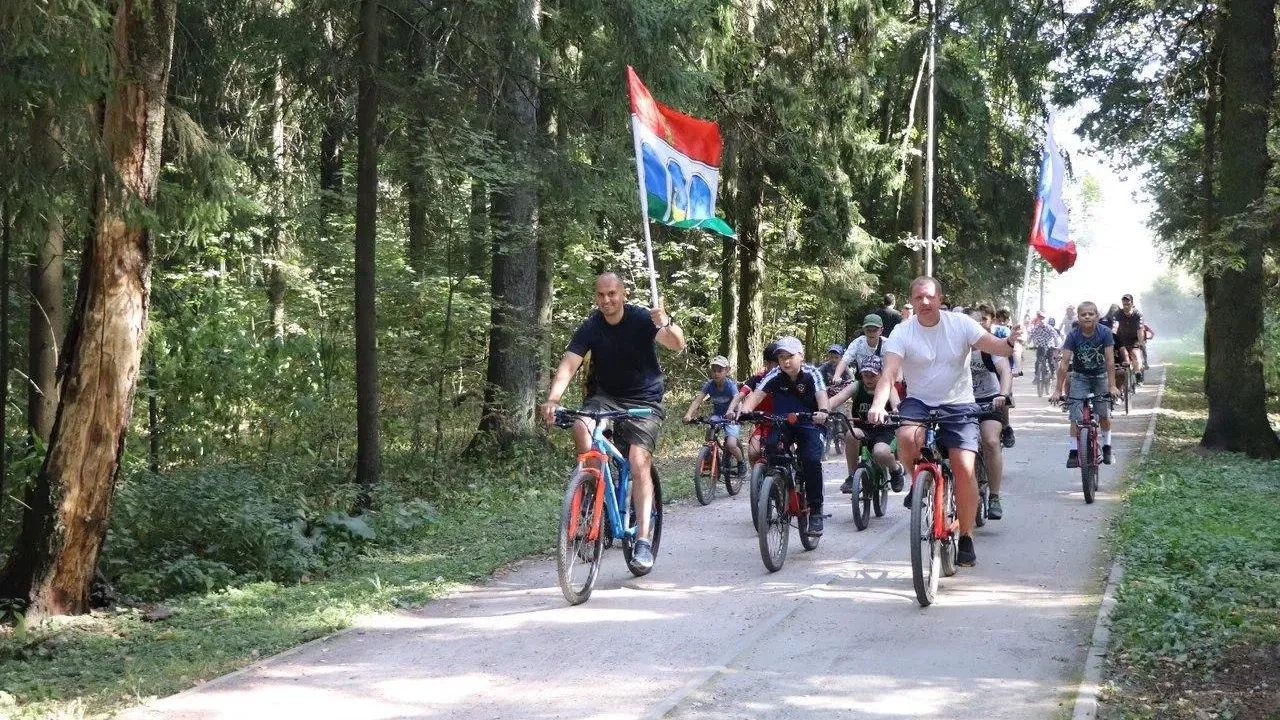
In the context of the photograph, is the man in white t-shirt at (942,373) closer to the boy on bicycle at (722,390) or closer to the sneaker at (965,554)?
the sneaker at (965,554)

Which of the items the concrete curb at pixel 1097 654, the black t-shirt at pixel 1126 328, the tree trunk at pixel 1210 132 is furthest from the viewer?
the black t-shirt at pixel 1126 328

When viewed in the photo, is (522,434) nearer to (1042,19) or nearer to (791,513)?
(791,513)

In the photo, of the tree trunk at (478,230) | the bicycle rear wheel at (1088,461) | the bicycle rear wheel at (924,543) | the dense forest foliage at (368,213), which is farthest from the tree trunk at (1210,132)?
the bicycle rear wheel at (924,543)

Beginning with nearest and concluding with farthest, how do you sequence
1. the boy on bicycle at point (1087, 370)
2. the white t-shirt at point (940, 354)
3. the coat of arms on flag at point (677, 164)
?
the white t-shirt at point (940, 354), the coat of arms on flag at point (677, 164), the boy on bicycle at point (1087, 370)

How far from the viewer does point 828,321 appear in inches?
1280

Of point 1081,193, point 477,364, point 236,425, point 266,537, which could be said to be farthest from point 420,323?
point 1081,193

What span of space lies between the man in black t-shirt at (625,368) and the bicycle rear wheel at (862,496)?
124 inches

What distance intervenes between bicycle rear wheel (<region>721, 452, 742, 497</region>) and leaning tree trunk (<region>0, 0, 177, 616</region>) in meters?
6.84

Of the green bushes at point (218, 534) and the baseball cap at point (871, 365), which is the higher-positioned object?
the baseball cap at point (871, 365)

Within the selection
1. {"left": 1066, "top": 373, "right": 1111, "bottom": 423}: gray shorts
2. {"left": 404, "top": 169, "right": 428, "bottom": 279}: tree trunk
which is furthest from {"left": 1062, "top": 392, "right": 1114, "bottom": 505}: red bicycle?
{"left": 404, "top": 169, "right": 428, "bottom": 279}: tree trunk

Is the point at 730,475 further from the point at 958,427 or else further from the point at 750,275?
the point at 750,275

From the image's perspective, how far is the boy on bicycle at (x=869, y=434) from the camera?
11.4 m

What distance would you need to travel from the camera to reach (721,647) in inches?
273

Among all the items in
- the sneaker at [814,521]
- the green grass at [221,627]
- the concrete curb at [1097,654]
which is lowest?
the green grass at [221,627]
